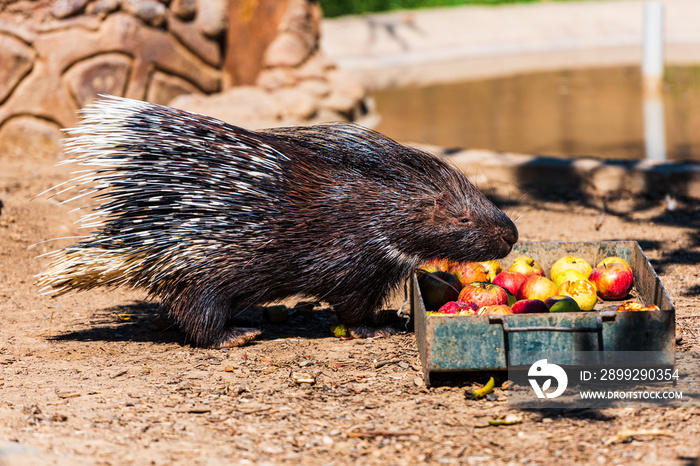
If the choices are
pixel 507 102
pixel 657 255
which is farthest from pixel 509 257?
pixel 507 102

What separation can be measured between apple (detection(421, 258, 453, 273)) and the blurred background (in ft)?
16.8

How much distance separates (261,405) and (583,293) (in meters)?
1.91

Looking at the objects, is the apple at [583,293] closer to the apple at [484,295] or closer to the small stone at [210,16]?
the apple at [484,295]

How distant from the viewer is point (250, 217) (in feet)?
13.8

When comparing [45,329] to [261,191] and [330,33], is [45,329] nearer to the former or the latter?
[261,191]

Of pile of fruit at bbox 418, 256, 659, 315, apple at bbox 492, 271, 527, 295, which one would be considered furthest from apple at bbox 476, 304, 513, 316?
apple at bbox 492, 271, 527, 295

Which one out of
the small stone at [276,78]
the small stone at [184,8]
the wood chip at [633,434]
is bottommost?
the wood chip at [633,434]

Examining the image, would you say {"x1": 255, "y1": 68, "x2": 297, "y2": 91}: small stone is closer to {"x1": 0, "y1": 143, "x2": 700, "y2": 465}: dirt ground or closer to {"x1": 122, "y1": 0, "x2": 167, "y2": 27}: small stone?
{"x1": 122, "y1": 0, "x2": 167, "y2": 27}: small stone

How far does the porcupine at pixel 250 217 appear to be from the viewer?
417 centimetres

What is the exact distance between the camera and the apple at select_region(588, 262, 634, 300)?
4.39 meters

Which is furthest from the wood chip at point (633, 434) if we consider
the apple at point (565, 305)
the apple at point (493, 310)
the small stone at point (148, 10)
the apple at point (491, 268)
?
the small stone at point (148, 10)

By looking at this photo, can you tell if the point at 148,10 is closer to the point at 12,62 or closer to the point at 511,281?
the point at 12,62

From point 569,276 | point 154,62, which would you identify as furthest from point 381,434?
point 154,62

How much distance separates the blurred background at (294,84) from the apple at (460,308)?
5793 mm
